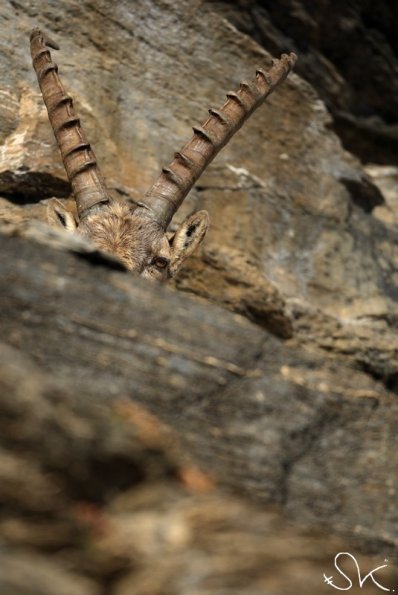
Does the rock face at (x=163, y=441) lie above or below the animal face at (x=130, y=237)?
below

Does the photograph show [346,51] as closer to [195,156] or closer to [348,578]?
[195,156]

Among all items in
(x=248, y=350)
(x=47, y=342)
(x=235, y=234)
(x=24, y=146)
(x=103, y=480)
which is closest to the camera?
(x=103, y=480)

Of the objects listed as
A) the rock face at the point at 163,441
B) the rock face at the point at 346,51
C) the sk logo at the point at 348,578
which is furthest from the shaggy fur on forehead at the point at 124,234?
the rock face at the point at 346,51

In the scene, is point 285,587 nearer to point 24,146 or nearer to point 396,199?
point 24,146

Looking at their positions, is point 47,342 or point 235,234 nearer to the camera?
point 47,342

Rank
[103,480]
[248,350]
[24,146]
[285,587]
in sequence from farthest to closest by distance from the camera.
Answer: [24,146]
[248,350]
[103,480]
[285,587]

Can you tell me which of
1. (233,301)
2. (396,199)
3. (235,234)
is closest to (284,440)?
(233,301)

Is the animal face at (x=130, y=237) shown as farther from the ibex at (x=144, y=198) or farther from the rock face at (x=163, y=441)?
the rock face at (x=163, y=441)

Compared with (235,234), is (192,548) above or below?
below

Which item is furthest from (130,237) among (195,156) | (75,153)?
(195,156)
